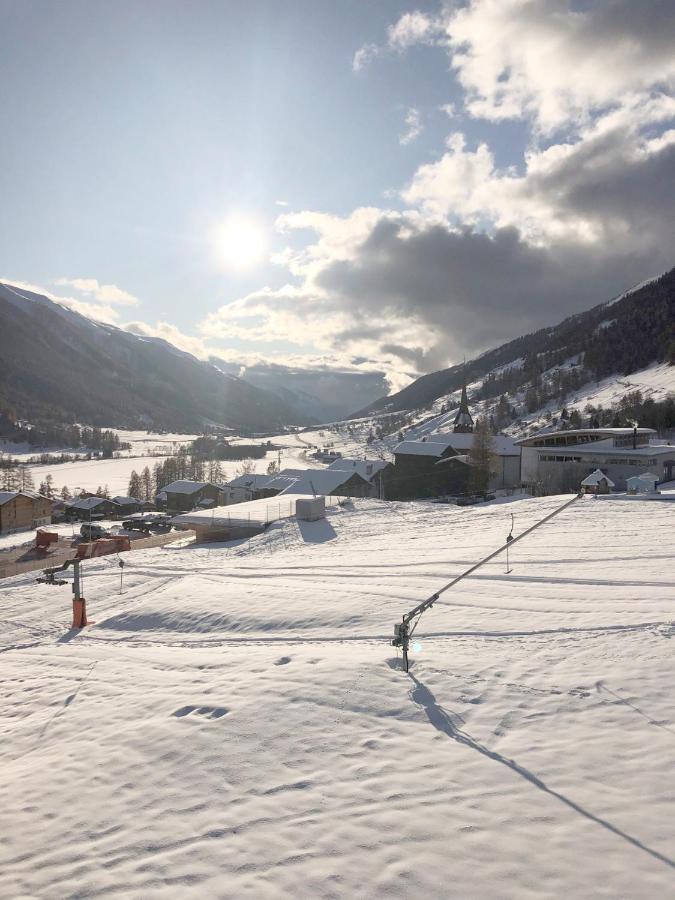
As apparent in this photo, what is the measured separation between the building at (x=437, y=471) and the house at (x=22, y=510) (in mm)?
47194

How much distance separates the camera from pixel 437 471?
59.1 meters

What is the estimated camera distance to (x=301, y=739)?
27.9 ft

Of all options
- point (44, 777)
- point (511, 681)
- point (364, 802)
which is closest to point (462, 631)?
point (511, 681)

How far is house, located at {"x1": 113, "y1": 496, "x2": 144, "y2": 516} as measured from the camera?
264 feet

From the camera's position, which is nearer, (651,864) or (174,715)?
(651,864)

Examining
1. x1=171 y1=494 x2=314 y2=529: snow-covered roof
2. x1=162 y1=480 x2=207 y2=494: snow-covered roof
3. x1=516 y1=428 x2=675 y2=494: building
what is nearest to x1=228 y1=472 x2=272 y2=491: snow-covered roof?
x1=162 y1=480 x2=207 y2=494: snow-covered roof

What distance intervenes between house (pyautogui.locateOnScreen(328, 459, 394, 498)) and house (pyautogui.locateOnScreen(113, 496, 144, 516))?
38596 mm

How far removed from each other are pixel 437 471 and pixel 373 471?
25.7ft

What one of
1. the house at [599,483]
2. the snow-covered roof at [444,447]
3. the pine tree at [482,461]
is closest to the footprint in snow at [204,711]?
the house at [599,483]

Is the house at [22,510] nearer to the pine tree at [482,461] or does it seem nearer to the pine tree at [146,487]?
the pine tree at [146,487]

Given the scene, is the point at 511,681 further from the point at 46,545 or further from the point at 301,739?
the point at 46,545

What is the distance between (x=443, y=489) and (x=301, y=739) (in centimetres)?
5105

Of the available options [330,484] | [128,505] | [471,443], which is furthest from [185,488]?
[471,443]

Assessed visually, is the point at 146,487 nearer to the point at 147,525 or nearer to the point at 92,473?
the point at 147,525
